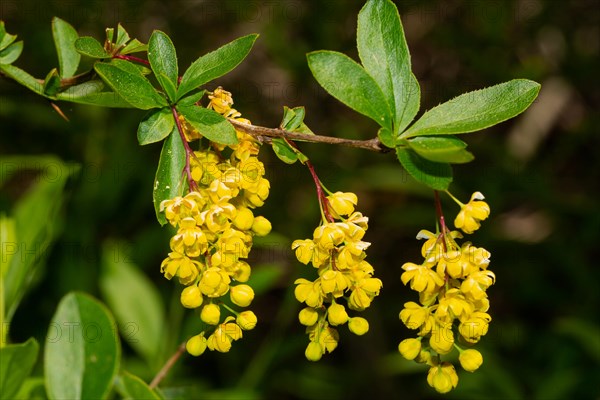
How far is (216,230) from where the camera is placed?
0.95 metres

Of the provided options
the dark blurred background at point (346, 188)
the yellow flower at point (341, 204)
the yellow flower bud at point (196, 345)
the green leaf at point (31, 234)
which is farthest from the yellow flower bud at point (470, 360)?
the dark blurred background at point (346, 188)

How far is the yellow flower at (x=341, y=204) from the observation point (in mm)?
1025

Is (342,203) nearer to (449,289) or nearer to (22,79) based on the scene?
(449,289)

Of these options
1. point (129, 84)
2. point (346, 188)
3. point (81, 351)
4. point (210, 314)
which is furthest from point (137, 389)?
point (346, 188)

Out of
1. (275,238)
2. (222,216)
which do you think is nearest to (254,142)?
(222,216)

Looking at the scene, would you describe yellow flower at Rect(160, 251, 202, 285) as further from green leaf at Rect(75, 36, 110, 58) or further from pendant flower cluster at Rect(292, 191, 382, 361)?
A: green leaf at Rect(75, 36, 110, 58)

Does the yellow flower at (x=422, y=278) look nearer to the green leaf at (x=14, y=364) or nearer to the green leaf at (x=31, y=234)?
the green leaf at (x=14, y=364)

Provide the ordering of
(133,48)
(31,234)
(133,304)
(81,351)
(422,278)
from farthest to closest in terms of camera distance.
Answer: (133,304) < (31,234) < (81,351) < (133,48) < (422,278)

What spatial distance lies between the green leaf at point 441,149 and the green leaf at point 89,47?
0.45 metres

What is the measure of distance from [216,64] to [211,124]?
0.10 meters

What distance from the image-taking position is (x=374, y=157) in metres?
3.04

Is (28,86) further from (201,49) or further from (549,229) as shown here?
(549,229)

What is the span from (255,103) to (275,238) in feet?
2.66

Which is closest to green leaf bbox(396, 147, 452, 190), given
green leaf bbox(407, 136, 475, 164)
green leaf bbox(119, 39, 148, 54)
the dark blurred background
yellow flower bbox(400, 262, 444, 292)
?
green leaf bbox(407, 136, 475, 164)
